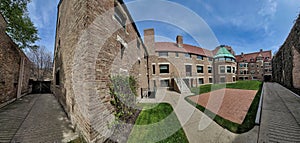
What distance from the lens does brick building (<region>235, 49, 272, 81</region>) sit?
126 ft

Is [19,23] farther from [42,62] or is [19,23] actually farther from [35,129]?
[42,62]

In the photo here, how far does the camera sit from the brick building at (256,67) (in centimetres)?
3828

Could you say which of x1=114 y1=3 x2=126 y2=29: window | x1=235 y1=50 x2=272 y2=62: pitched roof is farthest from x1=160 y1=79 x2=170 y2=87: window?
x1=235 y1=50 x2=272 y2=62: pitched roof

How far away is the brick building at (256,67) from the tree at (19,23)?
5488 cm

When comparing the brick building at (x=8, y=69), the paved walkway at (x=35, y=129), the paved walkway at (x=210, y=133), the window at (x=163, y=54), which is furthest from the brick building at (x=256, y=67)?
the brick building at (x=8, y=69)

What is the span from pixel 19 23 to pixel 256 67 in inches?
2322

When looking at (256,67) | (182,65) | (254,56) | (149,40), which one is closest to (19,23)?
(149,40)

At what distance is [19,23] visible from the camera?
441 inches

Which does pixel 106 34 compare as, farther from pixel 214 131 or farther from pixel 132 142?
pixel 214 131

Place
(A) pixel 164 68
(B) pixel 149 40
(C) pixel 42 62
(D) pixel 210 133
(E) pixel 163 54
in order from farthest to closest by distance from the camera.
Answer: (C) pixel 42 62 → (E) pixel 163 54 → (A) pixel 164 68 → (B) pixel 149 40 → (D) pixel 210 133

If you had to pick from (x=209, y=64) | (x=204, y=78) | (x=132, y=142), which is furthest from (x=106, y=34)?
(x=209, y=64)

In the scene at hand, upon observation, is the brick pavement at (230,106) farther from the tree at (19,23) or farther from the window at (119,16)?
the tree at (19,23)

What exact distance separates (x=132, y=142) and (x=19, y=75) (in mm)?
12584

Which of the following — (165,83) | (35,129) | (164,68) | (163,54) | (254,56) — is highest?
(254,56)
